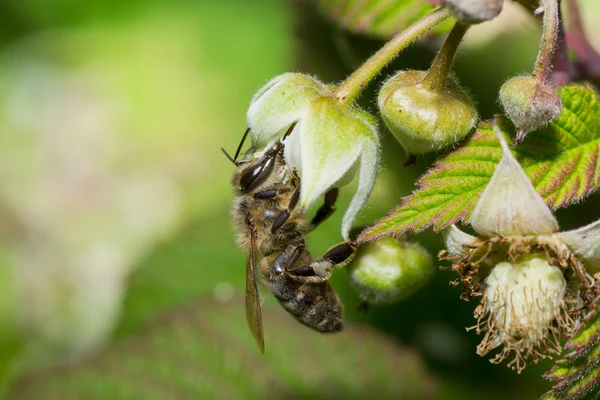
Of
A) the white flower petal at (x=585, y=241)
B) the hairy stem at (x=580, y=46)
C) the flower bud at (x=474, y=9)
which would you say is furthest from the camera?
the hairy stem at (x=580, y=46)

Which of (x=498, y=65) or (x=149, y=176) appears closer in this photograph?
(x=498, y=65)

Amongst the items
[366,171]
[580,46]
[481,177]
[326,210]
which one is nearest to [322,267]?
[326,210]

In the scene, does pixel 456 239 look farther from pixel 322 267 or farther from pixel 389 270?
pixel 322 267

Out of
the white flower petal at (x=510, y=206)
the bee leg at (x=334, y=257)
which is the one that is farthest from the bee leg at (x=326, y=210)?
the white flower petal at (x=510, y=206)

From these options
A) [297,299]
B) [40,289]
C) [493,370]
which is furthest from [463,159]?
[40,289]

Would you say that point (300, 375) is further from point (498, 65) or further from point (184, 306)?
point (498, 65)

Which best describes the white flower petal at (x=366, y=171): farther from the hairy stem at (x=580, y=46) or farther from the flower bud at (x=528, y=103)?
the hairy stem at (x=580, y=46)
